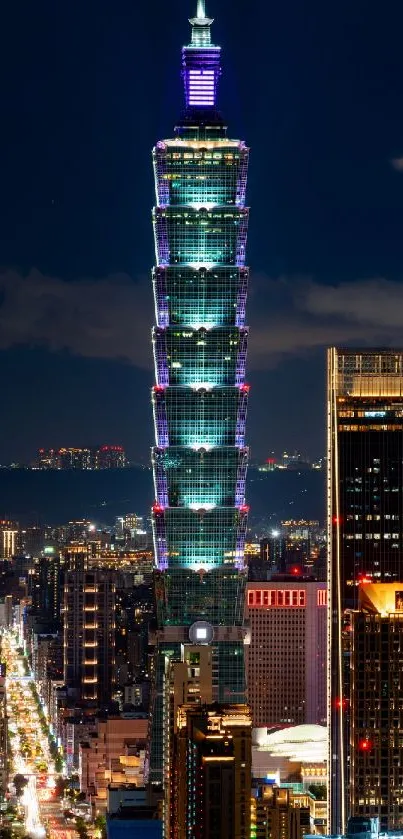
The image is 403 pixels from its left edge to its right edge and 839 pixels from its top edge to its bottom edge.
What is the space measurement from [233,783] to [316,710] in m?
20.0

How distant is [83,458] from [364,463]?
18657mm

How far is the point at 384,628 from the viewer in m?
26.6

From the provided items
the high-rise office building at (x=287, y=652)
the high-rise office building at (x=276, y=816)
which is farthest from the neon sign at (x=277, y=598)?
the high-rise office building at (x=276, y=816)

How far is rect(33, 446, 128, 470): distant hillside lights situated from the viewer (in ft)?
151

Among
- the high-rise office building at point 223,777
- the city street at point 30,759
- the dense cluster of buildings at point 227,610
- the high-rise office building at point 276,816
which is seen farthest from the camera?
the city street at point 30,759

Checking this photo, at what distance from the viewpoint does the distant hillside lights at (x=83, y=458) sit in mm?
46031

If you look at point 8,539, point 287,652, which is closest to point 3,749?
point 287,652

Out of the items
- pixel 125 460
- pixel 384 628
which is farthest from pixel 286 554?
pixel 384 628

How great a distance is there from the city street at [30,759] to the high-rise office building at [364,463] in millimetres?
5838

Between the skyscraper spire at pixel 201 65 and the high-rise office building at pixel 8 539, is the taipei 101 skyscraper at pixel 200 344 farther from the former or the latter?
the high-rise office building at pixel 8 539

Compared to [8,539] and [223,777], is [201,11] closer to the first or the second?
[223,777]

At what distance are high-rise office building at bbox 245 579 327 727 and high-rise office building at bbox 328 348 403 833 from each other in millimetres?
8182

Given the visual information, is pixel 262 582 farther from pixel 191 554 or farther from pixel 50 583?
pixel 50 583

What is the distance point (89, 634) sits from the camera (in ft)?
159
